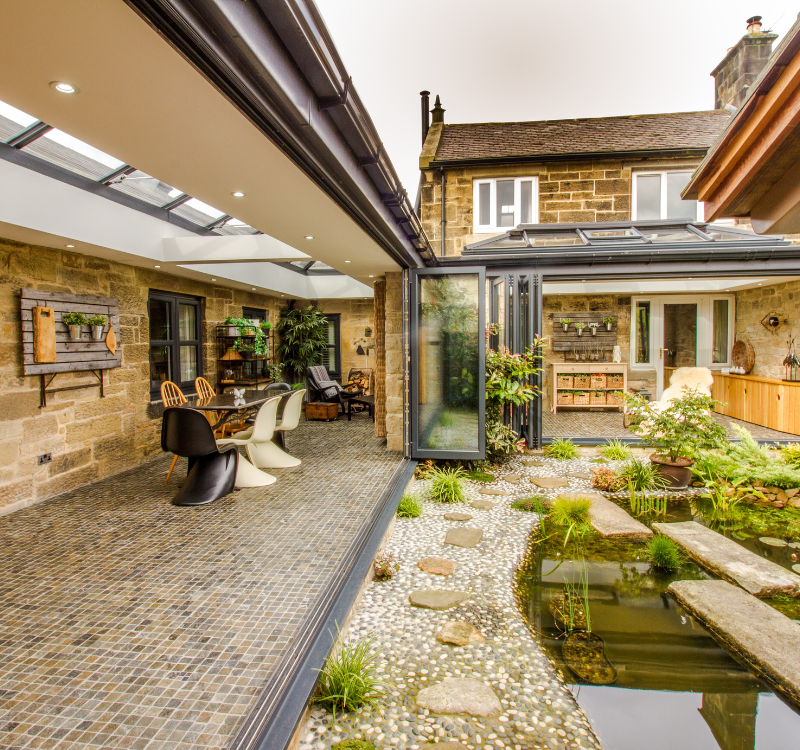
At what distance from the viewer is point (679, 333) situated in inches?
379

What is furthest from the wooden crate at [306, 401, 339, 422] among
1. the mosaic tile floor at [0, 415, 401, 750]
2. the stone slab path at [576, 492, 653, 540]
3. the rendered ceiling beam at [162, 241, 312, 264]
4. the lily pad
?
the lily pad

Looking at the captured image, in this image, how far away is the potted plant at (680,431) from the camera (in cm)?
498

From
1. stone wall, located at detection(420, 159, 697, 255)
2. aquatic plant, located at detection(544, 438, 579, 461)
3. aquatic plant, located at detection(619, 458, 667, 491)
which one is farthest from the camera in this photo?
stone wall, located at detection(420, 159, 697, 255)

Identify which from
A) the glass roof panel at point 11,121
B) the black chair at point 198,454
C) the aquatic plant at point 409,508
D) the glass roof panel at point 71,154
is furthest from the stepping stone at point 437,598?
the glass roof panel at point 11,121

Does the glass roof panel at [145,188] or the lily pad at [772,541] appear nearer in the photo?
the lily pad at [772,541]

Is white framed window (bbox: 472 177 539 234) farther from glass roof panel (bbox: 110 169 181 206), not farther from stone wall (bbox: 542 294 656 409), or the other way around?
glass roof panel (bbox: 110 169 181 206)

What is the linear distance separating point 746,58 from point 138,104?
36.0 feet

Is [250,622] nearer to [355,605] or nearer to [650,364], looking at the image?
[355,605]

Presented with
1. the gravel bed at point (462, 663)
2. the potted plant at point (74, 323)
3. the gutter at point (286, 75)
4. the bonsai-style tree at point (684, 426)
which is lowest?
the gravel bed at point (462, 663)

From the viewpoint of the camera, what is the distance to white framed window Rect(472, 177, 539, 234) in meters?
8.77

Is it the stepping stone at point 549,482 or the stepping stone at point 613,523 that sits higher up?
the stepping stone at point 549,482

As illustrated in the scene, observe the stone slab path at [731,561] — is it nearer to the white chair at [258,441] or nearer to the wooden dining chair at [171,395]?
the white chair at [258,441]

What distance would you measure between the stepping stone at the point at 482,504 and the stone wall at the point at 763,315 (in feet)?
21.1

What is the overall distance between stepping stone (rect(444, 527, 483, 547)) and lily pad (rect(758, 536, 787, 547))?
7.18 feet
